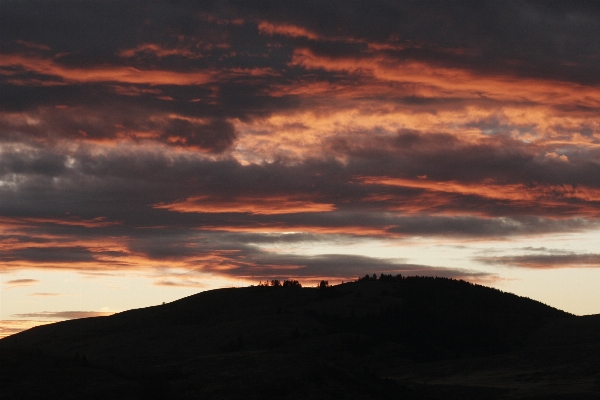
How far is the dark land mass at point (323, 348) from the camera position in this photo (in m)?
46.0

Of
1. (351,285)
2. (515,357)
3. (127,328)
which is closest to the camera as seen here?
(515,357)

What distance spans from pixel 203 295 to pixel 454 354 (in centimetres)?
4535

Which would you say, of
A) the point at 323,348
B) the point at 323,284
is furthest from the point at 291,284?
the point at 323,348

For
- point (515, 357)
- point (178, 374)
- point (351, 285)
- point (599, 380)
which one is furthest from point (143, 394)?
point (351, 285)

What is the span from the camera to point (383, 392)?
4797cm

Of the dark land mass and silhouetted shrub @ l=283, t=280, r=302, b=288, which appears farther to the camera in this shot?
silhouetted shrub @ l=283, t=280, r=302, b=288

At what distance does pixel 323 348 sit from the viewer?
265 ft

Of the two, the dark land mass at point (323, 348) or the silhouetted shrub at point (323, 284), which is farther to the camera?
the silhouetted shrub at point (323, 284)

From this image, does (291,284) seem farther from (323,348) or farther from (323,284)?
(323,348)

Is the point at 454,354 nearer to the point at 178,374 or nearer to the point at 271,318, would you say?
the point at 271,318

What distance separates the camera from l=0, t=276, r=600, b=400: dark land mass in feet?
151

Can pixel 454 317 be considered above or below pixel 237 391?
above

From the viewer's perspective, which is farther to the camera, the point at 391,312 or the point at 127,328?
the point at 127,328

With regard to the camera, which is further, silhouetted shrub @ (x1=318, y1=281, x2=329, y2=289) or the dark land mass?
silhouetted shrub @ (x1=318, y1=281, x2=329, y2=289)
